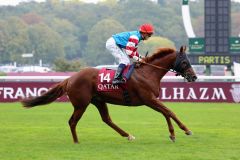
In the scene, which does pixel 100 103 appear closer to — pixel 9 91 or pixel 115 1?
pixel 9 91

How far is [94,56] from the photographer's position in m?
100

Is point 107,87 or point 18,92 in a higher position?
point 107,87

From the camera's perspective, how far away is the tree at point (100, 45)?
98750mm

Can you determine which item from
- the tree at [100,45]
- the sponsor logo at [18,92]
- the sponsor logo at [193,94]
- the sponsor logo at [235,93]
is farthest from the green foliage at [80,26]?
the sponsor logo at [235,93]

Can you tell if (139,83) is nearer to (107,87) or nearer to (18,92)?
(107,87)

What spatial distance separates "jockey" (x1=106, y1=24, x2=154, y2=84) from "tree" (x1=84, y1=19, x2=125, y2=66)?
8495 centimetres

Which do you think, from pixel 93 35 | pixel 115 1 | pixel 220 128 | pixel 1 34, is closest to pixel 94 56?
pixel 93 35

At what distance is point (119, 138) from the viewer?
1244cm

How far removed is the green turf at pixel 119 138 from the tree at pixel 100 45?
79.4 meters

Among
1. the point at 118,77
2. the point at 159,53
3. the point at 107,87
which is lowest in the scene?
the point at 107,87

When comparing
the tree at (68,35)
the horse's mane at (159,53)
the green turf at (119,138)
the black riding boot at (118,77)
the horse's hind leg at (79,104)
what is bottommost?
the tree at (68,35)

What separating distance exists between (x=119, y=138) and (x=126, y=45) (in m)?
1.71

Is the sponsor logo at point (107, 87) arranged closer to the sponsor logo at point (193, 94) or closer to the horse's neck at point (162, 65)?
the horse's neck at point (162, 65)

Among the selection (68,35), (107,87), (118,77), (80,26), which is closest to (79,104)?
(107,87)
